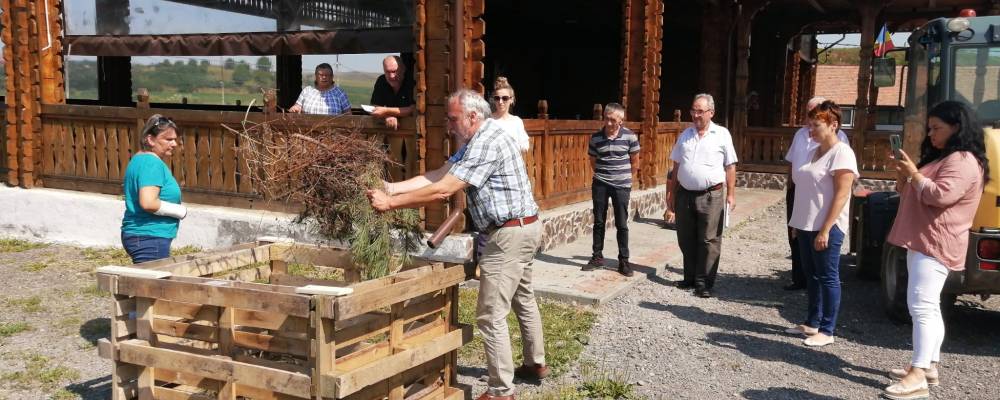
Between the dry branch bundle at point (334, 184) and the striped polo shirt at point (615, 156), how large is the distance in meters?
→ 3.64

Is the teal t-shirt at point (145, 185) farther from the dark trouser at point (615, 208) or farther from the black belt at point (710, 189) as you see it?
the black belt at point (710, 189)

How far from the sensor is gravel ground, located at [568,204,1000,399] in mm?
4992

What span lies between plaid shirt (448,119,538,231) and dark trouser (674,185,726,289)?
3.15 meters

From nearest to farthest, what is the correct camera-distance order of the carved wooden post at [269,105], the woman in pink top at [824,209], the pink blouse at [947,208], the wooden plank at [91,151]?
the pink blouse at [947,208], the woman in pink top at [824,209], the carved wooden post at [269,105], the wooden plank at [91,151]

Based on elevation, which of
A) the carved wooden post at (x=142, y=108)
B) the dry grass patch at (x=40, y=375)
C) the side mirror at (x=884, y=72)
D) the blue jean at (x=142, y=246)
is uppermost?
the side mirror at (x=884, y=72)

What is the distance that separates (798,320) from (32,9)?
916cm

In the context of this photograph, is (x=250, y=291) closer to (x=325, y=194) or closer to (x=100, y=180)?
(x=325, y=194)

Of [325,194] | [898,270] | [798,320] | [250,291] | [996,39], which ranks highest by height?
[996,39]

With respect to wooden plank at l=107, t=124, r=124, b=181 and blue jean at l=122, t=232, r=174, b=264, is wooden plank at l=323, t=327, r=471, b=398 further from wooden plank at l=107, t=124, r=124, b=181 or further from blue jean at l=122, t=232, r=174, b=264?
wooden plank at l=107, t=124, r=124, b=181

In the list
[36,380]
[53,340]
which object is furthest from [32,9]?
[36,380]

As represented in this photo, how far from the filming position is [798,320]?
661 centimetres

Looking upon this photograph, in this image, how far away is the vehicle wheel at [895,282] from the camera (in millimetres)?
6238

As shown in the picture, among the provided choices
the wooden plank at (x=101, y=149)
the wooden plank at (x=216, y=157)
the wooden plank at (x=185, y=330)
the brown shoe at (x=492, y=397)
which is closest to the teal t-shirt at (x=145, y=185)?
the wooden plank at (x=185, y=330)

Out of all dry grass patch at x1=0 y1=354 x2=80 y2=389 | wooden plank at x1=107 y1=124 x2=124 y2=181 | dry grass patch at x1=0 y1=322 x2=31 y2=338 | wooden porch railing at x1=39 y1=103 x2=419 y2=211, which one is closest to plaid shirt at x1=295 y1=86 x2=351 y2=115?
wooden porch railing at x1=39 y1=103 x2=419 y2=211
